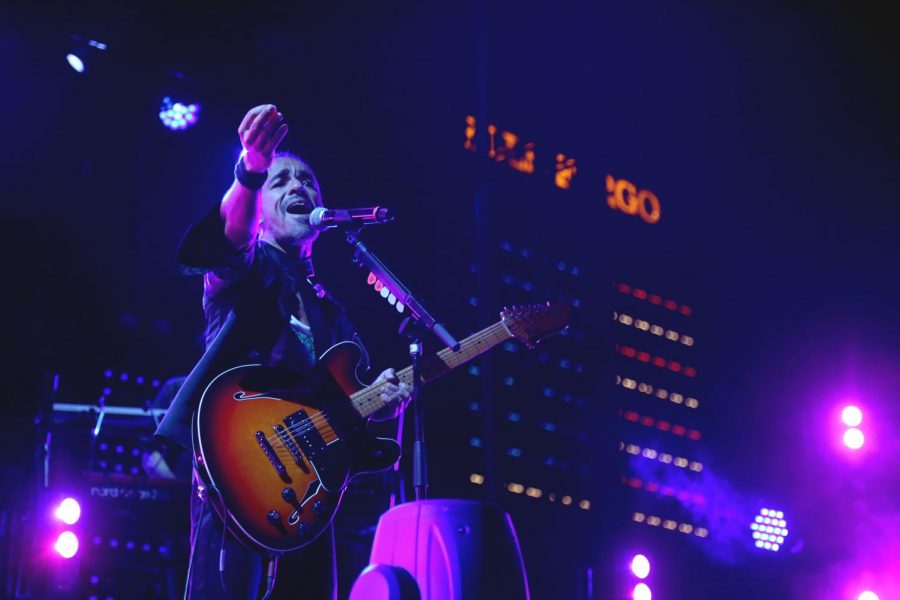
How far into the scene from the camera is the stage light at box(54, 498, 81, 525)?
12.4 feet

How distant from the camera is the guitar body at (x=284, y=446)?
8.59ft

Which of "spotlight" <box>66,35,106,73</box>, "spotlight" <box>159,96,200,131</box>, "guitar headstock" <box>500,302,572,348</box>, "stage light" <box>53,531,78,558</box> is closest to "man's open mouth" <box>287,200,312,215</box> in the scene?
"guitar headstock" <box>500,302,572,348</box>

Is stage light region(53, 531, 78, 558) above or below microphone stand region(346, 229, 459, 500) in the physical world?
below

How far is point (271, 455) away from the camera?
109 inches

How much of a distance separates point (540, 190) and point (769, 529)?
3772 millimetres

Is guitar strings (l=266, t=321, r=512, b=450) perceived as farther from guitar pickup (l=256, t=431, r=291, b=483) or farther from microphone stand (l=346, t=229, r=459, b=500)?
microphone stand (l=346, t=229, r=459, b=500)

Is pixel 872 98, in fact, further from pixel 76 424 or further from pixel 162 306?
pixel 76 424

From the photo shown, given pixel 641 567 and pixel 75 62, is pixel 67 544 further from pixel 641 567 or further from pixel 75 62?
pixel 641 567

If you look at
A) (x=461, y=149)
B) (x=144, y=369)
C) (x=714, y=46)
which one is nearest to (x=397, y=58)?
(x=461, y=149)

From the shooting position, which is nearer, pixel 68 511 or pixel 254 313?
pixel 254 313

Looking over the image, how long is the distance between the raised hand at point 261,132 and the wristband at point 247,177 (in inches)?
1.9

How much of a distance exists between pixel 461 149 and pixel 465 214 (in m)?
0.53

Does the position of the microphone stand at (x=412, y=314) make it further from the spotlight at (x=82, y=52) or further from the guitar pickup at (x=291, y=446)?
the spotlight at (x=82, y=52)

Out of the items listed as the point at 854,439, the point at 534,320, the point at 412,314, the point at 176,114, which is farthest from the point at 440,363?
the point at 854,439
